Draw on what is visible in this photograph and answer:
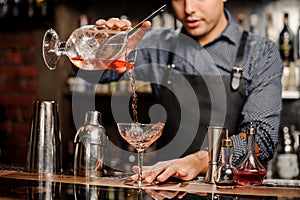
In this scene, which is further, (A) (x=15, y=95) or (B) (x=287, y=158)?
(A) (x=15, y=95)

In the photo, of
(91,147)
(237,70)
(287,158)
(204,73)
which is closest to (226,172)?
(91,147)

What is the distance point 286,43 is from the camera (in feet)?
11.1

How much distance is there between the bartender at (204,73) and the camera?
2.43 meters

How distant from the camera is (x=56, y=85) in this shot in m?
3.74

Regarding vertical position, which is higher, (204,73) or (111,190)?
(204,73)

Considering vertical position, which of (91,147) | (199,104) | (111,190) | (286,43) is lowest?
(111,190)

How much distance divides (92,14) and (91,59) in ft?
6.79

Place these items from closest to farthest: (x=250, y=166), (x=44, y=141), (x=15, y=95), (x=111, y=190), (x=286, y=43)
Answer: (x=111, y=190) < (x=250, y=166) < (x=44, y=141) < (x=286, y=43) < (x=15, y=95)

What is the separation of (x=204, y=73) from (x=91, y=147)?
1063 millimetres

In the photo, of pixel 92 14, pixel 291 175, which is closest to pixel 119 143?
pixel 92 14

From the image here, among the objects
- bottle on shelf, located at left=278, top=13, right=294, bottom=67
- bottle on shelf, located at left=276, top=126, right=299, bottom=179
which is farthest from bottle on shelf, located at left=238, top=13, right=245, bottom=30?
bottle on shelf, located at left=276, top=126, right=299, bottom=179

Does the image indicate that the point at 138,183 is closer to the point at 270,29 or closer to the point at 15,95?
the point at 270,29

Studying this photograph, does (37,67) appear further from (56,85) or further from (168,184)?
(168,184)

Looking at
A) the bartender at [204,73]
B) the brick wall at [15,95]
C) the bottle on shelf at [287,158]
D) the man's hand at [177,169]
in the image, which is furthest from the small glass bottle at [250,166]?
the brick wall at [15,95]
